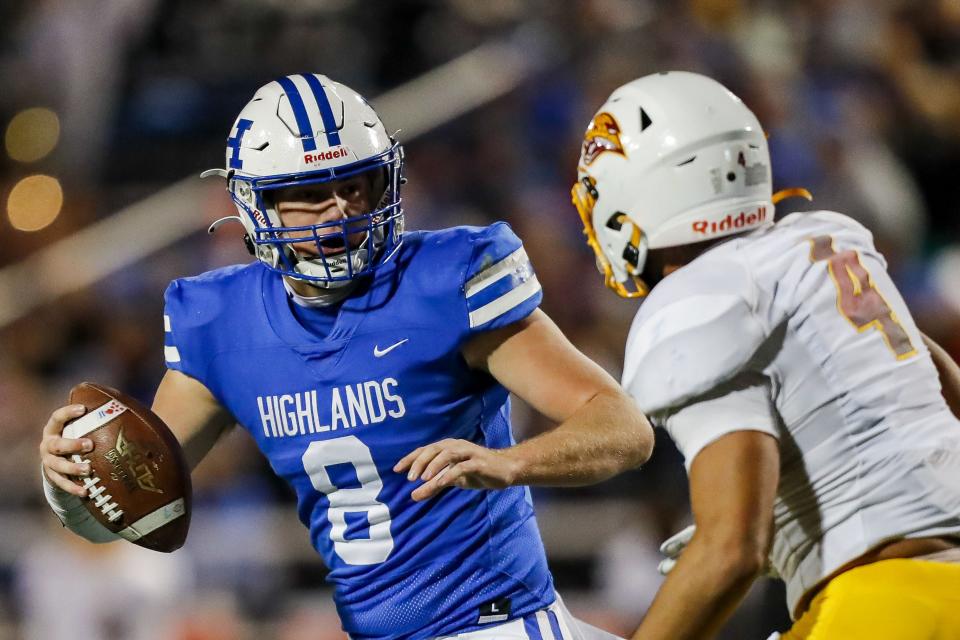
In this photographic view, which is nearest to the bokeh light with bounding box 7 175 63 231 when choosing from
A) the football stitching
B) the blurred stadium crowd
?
the blurred stadium crowd

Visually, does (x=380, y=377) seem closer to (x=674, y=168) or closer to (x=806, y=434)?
(x=674, y=168)

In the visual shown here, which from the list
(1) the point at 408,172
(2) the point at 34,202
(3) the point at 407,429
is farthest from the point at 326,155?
(2) the point at 34,202

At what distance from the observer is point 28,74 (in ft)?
25.2

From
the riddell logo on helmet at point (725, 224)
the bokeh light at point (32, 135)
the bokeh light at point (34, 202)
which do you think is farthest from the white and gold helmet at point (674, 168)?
the bokeh light at point (32, 135)

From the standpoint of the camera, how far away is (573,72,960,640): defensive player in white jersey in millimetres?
2186

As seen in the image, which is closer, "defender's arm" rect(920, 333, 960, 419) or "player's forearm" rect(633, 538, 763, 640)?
"player's forearm" rect(633, 538, 763, 640)

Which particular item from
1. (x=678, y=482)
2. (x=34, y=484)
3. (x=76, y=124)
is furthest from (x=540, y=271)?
(x=76, y=124)

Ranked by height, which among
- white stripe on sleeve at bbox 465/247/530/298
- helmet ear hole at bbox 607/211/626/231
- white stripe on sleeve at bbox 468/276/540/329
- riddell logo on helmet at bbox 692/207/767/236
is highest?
helmet ear hole at bbox 607/211/626/231

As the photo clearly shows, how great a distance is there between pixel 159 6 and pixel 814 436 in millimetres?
6516

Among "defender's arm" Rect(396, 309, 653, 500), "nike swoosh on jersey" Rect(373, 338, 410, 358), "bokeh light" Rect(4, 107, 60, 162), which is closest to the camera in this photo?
"defender's arm" Rect(396, 309, 653, 500)

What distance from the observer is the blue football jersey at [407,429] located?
109 inches

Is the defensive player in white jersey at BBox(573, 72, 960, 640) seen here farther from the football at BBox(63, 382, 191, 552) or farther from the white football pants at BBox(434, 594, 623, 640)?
the football at BBox(63, 382, 191, 552)

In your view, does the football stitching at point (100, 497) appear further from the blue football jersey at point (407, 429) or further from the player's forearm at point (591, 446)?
the player's forearm at point (591, 446)

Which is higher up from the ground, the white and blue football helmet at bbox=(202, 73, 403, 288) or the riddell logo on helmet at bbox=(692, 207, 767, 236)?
the white and blue football helmet at bbox=(202, 73, 403, 288)
